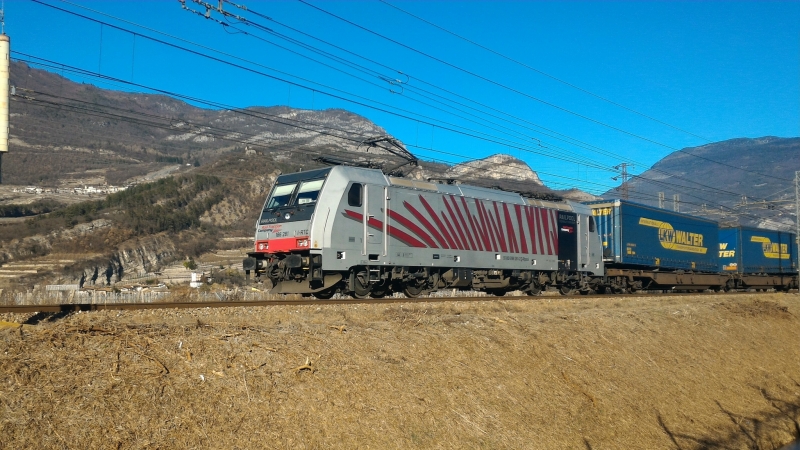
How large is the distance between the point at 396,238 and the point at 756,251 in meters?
32.5

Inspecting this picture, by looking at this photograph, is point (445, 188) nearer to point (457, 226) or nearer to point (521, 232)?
point (457, 226)

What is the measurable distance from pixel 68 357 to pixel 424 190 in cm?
1413

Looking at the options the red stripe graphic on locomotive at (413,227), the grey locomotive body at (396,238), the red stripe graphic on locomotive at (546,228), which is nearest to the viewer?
the grey locomotive body at (396,238)

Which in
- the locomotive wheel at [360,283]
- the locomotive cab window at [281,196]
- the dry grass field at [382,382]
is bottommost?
the dry grass field at [382,382]

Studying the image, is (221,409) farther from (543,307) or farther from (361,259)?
(543,307)

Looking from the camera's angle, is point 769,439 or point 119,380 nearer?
point 119,380

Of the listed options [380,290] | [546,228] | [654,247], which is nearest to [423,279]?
[380,290]

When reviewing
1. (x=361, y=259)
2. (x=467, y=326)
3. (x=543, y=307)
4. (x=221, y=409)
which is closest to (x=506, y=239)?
(x=543, y=307)

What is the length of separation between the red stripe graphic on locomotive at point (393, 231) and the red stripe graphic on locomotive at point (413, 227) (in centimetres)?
23

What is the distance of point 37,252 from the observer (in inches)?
2046

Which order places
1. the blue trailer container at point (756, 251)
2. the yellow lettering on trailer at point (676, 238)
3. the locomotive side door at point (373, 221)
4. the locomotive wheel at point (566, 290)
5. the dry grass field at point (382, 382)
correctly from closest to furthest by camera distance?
the dry grass field at point (382, 382), the locomotive side door at point (373, 221), the locomotive wheel at point (566, 290), the yellow lettering on trailer at point (676, 238), the blue trailer container at point (756, 251)

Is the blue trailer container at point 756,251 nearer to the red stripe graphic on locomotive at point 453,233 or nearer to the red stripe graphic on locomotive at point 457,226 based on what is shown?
the red stripe graphic on locomotive at point 457,226

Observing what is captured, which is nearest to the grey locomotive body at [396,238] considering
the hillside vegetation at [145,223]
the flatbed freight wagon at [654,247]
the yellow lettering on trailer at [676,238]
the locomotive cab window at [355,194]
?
the locomotive cab window at [355,194]

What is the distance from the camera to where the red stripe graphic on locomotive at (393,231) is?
17.6 metres
